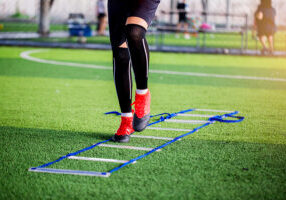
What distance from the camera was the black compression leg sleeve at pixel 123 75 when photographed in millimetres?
3810

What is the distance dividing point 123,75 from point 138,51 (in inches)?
10.2

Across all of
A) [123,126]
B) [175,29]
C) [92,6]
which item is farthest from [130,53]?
[92,6]

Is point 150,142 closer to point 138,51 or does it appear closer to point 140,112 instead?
point 140,112

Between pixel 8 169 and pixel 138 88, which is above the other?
pixel 138 88

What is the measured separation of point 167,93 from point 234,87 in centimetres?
127

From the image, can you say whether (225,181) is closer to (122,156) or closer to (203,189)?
(203,189)

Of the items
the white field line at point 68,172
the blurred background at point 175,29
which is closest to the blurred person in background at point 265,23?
the blurred background at point 175,29

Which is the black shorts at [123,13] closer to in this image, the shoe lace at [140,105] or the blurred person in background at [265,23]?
the shoe lace at [140,105]

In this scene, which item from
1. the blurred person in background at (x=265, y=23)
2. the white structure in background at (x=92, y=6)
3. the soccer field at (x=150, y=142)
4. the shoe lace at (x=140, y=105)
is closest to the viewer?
the soccer field at (x=150, y=142)

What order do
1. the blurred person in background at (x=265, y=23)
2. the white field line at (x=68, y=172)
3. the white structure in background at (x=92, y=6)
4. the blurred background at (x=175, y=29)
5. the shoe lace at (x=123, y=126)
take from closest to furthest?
the white field line at (x=68, y=172)
the shoe lace at (x=123, y=126)
the blurred person in background at (x=265, y=23)
the blurred background at (x=175, y=29)
the white structure in background at (x=92, y=6)

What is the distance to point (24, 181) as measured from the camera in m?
2.68

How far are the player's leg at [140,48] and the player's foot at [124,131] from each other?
6cm

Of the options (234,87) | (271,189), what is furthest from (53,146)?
(234,87)

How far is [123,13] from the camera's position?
3752 mm
